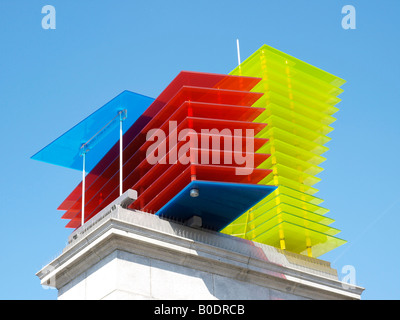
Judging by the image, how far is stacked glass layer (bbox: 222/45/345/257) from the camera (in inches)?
1318

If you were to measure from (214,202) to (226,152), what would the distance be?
2293 mm

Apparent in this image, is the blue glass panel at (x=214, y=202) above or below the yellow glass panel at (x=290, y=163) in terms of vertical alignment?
below

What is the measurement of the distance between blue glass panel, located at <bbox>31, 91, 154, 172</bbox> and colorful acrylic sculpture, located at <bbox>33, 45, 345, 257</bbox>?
53 mm

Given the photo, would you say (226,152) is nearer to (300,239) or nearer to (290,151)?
(290,151)

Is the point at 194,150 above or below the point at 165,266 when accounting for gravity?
above

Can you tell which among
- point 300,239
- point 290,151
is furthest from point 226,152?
point 300,239

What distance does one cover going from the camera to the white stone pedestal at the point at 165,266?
27.2m

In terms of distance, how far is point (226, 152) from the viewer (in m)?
30.0

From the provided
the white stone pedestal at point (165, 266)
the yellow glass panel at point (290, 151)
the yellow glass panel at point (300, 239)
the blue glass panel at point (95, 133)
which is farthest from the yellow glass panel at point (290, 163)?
the blue glass panel at point (95, 133)

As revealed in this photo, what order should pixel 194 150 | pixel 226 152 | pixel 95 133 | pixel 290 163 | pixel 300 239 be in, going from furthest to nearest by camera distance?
pixel 290 163, pixel 300 239, pixel 95 133, pixel 226 152, pixel 194 150

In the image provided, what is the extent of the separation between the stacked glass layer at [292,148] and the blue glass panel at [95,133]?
6.75m

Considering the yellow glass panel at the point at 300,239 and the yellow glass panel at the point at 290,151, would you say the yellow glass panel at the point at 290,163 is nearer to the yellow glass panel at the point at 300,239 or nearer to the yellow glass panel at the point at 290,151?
the yellow glass panel at the point at 290,151

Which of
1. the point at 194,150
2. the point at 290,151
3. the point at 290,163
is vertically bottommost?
the point at 194,150
